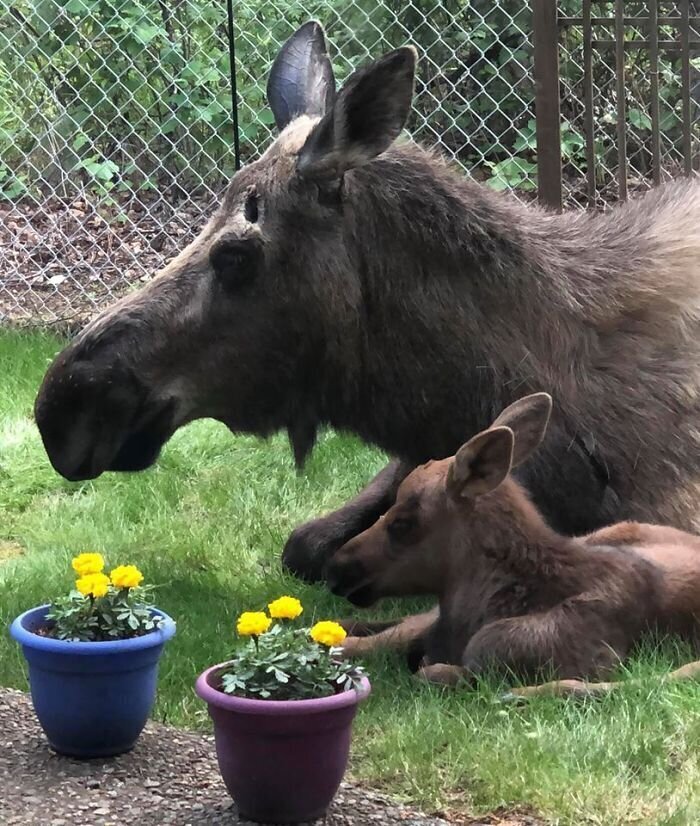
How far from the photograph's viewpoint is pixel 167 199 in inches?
396

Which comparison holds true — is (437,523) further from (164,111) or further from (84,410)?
(164,111)

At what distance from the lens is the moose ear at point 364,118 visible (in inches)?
167

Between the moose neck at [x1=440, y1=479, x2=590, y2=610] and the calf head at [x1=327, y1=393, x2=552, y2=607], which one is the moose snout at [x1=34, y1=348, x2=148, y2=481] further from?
the moose neck at [x1=440, y1=479, x2=590, y2=610]

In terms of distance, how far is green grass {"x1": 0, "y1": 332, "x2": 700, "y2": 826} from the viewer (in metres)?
3.25

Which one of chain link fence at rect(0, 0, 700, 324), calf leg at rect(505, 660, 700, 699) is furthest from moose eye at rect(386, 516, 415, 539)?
chain link fence at rect(0, 0, 700, 324)

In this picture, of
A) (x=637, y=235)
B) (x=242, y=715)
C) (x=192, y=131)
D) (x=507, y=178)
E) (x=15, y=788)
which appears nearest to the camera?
(x=242, y=715)

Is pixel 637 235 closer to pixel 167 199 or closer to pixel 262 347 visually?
pixel 262 347

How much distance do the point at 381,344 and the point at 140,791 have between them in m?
1.64

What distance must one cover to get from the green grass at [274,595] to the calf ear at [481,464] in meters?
0.52

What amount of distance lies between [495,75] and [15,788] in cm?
671

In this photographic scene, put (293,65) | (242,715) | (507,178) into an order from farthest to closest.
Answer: (507,178)
(293,65)
(242,715)

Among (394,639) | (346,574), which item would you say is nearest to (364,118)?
(346,574)

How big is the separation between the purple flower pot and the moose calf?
2.59 feet

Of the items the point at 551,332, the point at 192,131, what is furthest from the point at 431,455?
the point at 192,131
